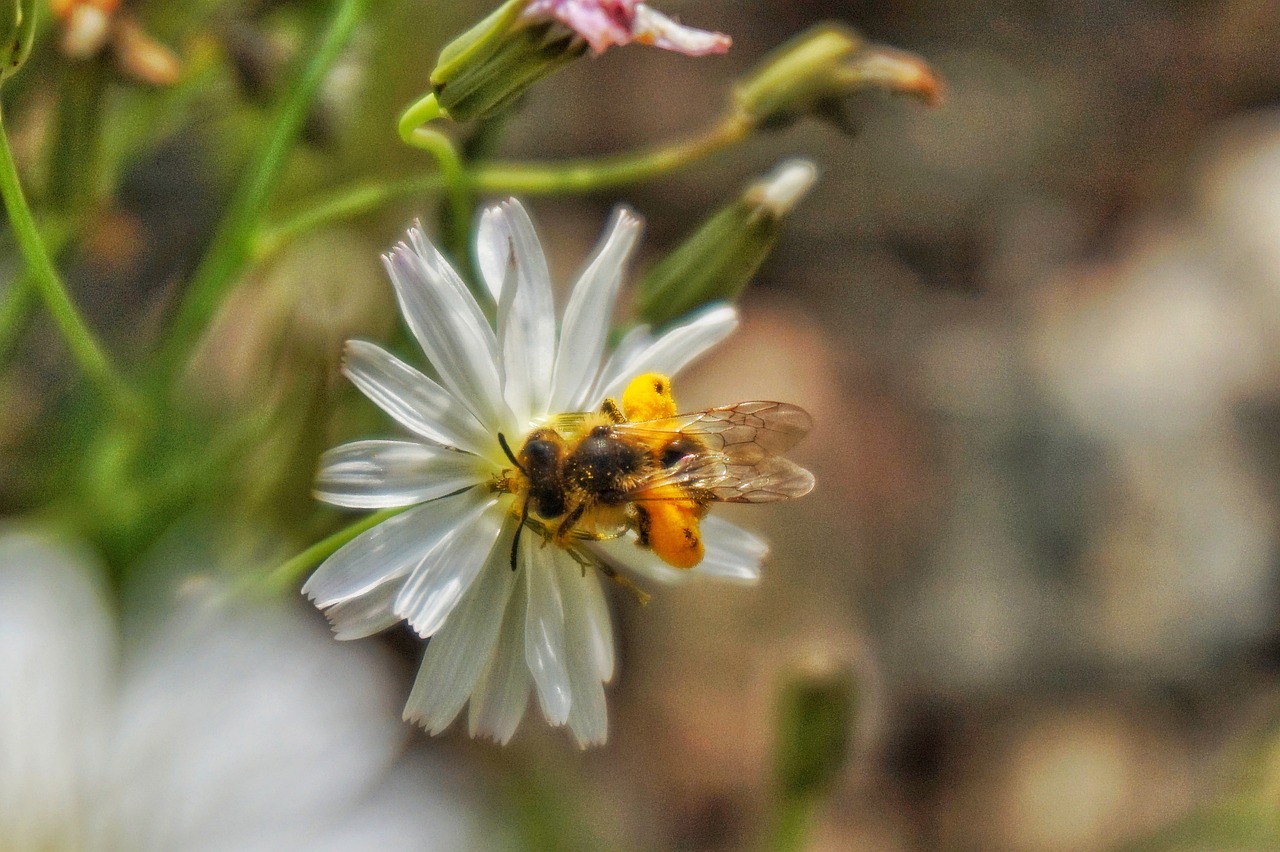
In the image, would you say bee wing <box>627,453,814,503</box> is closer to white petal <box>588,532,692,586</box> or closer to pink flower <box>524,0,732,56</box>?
white petal <box>588,532,692,586</box>

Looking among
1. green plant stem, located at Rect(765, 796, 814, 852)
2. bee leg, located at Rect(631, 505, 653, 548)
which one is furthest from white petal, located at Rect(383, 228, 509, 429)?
green plant stem, located at Rect(765, 796, 814, 852)

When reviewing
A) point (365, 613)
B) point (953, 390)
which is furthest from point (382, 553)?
point (953, 390)

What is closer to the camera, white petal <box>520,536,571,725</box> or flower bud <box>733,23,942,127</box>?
white petal <box>520,536,571,725</box>

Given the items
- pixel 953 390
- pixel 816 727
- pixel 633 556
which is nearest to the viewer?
pixel 633 556

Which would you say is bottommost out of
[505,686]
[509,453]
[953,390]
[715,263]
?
[505,686]

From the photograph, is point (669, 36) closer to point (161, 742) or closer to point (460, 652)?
point (460, 652)

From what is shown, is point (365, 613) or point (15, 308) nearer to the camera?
point (365, 613)

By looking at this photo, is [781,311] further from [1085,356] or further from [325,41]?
[325,41]
